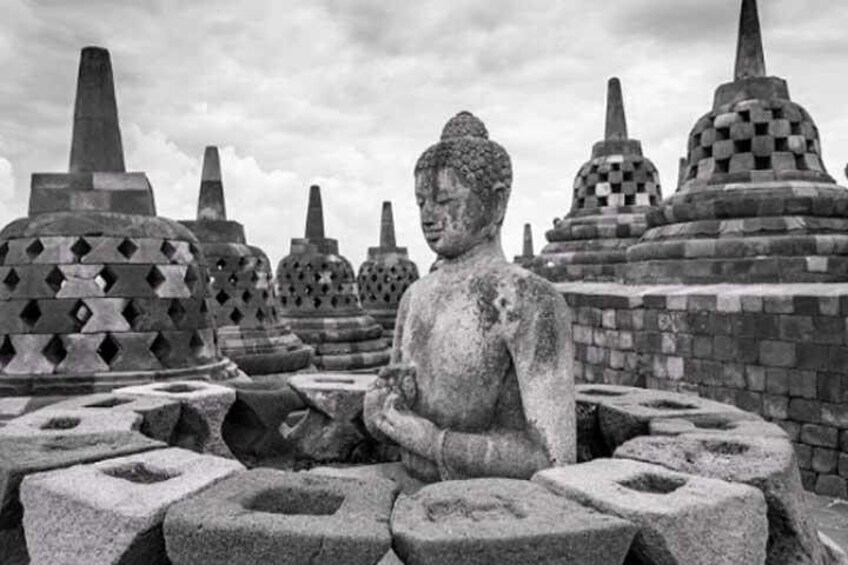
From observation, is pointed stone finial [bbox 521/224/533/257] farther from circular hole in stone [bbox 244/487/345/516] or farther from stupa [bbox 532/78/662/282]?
circular hole in stone [bbox 244/487/345/516]

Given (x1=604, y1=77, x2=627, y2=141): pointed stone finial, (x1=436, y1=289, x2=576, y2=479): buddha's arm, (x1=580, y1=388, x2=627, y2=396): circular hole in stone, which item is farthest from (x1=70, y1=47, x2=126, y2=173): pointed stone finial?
(x1=604, y1=77, x2=627, y2=141): pointed stone finial

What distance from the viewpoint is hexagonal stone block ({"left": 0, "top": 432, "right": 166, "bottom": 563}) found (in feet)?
6.79

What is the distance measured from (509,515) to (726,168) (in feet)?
23.1

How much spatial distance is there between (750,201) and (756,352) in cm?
182

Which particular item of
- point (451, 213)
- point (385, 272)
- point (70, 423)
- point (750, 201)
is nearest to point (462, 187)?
point (451, 213)

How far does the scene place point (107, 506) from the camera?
1.77 meters

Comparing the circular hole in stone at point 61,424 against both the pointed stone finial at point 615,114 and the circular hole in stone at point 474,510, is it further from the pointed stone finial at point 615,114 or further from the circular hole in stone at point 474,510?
the pointed stone finial at point 615,114

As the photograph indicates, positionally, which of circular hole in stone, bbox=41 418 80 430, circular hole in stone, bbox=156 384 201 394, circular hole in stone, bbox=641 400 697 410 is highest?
circular hole in stone, bbox=156 384 201 394

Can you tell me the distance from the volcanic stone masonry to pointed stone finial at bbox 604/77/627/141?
Answer: 14.5 ft

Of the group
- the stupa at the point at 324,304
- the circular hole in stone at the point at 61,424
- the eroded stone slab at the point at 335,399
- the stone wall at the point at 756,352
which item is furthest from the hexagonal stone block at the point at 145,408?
the stupa at the point at 324,304

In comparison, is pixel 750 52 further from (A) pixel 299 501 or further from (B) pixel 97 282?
(A) pixel 299 501

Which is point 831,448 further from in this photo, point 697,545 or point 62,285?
point 62,285

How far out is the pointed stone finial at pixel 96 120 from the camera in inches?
202

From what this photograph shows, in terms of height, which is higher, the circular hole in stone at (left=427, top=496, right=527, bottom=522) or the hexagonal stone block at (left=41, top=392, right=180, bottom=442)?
the hexagonal stone block at (left=41, top=392, right=180, bottom=442)
